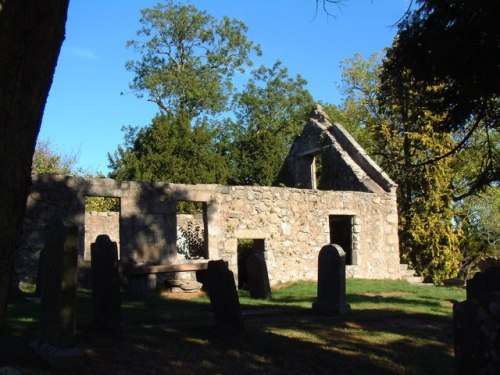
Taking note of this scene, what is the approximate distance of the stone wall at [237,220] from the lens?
12.1 metres

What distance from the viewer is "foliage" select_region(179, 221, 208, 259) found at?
657 inches

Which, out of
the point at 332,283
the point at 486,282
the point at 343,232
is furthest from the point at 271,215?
the point at 486,282

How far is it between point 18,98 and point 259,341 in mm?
5273

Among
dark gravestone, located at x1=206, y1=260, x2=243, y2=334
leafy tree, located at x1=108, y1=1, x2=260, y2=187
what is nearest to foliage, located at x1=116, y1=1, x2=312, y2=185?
leafy tree, located at x1=108, y1=1, x2=260, y2=187

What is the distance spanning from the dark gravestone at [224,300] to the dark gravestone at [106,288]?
1.28 m

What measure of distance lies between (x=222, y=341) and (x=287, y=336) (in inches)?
36.3

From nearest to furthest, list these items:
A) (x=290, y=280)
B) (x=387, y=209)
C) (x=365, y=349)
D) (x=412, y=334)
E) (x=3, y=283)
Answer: (x=3, y=283)
(x=365, y=349)
(x=412, y=334)
(x=290, y=280)
(x=387, y=209)

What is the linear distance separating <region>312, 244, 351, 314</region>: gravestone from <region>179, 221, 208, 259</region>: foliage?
7.18m

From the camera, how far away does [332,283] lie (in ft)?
31.0

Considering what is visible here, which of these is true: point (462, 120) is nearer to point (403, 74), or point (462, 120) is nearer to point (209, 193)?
point (403, 74)

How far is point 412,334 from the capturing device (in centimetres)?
777

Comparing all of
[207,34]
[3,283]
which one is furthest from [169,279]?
[207,34]

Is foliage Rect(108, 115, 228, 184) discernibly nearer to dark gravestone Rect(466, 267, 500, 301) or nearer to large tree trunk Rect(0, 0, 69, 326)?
dark gravestone Rect(466, 267, 500, 301)

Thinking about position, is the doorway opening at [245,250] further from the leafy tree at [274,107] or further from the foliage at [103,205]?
the leafy tree at [274,107]
